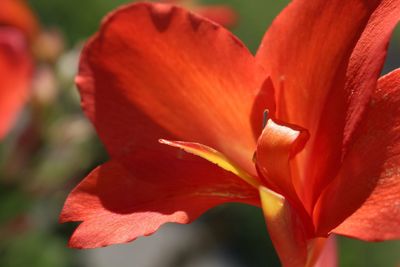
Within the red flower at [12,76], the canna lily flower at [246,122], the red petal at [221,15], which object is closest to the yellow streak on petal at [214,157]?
the canna lily flower at [246,122]

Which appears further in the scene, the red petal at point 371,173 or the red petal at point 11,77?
the red petal at point 11,77

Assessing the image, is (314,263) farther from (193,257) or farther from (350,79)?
(193,257)

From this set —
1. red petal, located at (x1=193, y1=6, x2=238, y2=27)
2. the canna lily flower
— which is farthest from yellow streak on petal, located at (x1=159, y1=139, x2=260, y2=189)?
red petal, located at (x1=193, y1=6, x2=238, y2=27)

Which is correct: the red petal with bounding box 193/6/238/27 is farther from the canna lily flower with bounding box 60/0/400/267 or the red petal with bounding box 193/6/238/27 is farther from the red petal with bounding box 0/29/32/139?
the canna lily flower with bounding box 60/0/400/267

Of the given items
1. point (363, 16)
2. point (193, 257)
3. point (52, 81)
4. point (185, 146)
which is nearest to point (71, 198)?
point (185, 146)

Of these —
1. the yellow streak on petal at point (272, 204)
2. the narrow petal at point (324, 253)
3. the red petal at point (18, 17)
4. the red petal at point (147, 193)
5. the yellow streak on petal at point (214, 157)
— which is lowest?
the red petal at point (18, 17)

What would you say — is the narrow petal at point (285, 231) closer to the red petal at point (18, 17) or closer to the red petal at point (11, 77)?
the red petal at point (11, 77)

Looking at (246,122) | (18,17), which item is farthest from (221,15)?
(246,122)
